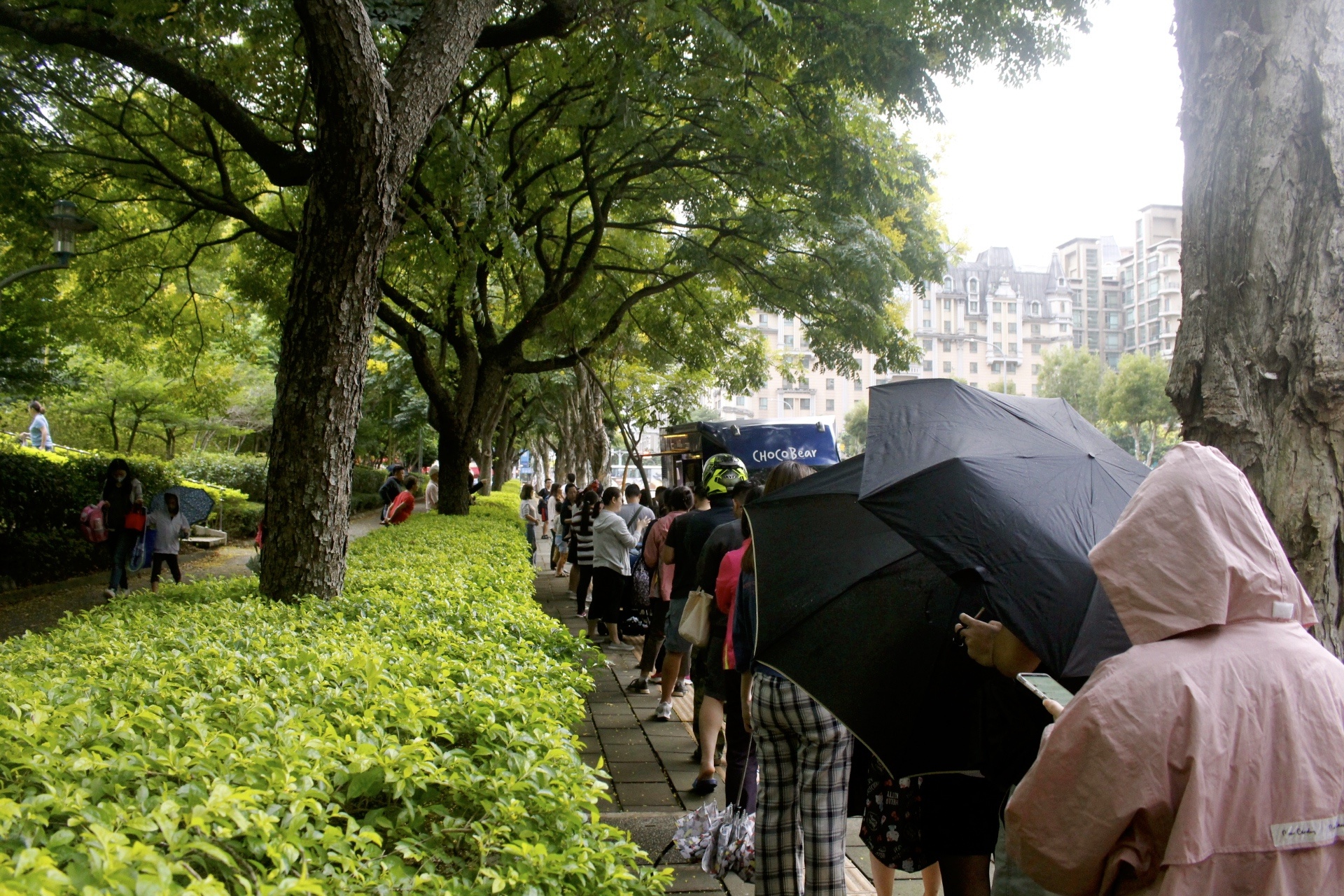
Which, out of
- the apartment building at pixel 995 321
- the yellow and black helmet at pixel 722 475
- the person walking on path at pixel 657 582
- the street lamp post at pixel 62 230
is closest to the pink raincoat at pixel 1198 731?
the yellow and black helmet at pixel 722 475

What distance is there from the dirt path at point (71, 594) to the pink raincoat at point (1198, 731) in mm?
7918

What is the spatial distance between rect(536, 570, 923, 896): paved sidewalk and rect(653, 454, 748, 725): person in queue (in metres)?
0.32

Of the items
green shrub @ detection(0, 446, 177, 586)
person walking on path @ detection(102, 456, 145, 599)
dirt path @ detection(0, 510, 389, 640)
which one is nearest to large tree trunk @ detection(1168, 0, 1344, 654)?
dirt path @ detection(0, 510, 389, 640)

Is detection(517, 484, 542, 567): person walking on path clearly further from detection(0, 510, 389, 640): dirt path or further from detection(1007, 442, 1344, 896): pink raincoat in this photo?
detection(1007, 442, 1344, 896): pink raincoat

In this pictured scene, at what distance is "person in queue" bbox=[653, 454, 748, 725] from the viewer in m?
6.07

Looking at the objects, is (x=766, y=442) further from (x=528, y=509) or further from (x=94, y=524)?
(x=94, y=524)

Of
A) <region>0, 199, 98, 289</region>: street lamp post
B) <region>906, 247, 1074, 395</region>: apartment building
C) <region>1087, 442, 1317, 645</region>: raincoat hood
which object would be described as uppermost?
<region>906, 247, 1074, 395</region>: apartment building

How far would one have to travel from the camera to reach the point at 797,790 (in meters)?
3.76

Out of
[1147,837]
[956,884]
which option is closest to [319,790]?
[1147,837]

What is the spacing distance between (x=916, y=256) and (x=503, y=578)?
8.23 meters

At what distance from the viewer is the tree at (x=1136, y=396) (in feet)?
175

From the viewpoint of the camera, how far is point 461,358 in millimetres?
16062

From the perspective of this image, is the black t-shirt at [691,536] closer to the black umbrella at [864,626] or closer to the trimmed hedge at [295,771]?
the trimmed hedge at [295,771]

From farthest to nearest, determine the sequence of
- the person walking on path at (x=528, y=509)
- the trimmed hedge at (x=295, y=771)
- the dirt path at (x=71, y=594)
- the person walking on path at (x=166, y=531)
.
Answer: the person walking on path at (x=528, y=509) < the person walking on path at (x=166, y=531) < the dirt path at (x=71, y=594) < the trimmed hedge at (x=295, y=771)
